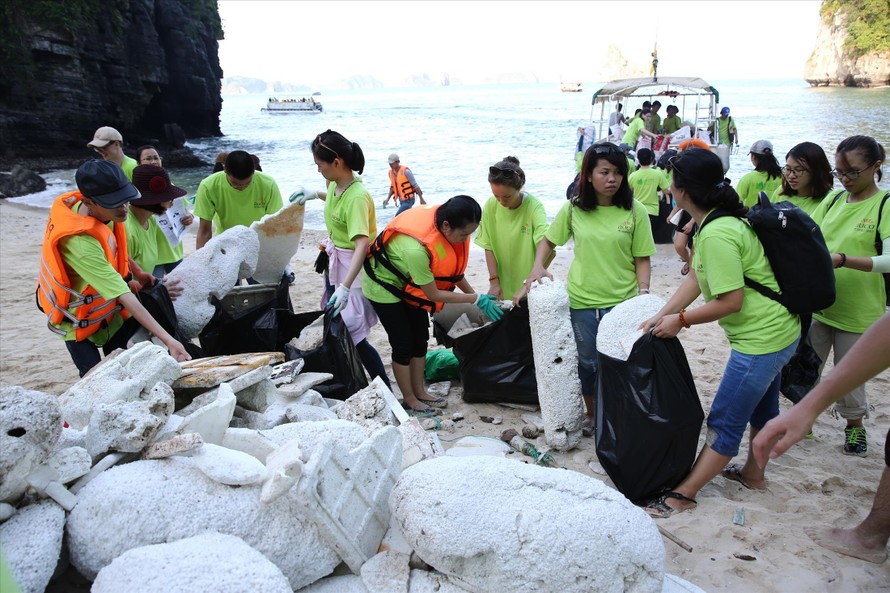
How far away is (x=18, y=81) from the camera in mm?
22406

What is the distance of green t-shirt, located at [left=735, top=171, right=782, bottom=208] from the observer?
5.29m

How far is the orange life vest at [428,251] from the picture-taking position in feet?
11.9

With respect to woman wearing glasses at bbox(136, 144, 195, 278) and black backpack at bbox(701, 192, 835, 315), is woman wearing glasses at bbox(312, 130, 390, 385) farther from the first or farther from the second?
black backpack at bbox(701, 192, 835, 315)

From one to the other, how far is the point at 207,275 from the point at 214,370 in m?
1.33

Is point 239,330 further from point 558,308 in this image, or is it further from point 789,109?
point 789,109

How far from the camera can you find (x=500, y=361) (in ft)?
13.2

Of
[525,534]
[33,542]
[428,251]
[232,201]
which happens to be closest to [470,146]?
[232,201]

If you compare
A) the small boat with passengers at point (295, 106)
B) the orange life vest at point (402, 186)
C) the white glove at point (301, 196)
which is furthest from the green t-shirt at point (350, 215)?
the small boat with passengers at point (295, 106)

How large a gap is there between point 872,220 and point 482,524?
2.75 meters

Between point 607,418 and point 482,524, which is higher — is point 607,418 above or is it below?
below

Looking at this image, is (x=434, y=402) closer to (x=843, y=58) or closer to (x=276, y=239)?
(x=276, y=239)

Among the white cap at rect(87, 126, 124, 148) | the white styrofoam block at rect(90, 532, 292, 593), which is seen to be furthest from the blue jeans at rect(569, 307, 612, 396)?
the white cap at rect(87, 126, 124, 148)

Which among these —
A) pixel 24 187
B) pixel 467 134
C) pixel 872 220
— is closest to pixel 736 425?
pixel 872 220

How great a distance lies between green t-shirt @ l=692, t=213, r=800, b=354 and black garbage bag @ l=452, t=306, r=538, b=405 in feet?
4.41
